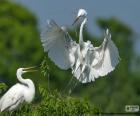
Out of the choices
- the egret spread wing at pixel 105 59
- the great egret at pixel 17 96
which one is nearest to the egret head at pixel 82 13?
the egret spread wing at pixel 105 59

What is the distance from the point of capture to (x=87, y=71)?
2019cm

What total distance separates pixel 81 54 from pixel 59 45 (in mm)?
564

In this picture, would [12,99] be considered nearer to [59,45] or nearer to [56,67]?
[59,45]

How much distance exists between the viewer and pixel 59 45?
19.7 meters

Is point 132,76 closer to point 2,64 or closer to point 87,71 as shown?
point 2,64

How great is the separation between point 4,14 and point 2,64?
15.0 m

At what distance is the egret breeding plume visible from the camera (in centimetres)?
1950

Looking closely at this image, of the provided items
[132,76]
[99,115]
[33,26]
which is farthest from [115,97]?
[33,26]

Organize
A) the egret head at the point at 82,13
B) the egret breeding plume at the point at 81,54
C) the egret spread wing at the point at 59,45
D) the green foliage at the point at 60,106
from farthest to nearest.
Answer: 1. the egret head at the point at 82,13
2. the egret breeding plume at the point at 81,54
3. the egret spread wing at the point at 59,45
4. the green foliage at the point at 60,106

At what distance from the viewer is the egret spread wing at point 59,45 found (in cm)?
1917

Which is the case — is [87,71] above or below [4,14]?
below

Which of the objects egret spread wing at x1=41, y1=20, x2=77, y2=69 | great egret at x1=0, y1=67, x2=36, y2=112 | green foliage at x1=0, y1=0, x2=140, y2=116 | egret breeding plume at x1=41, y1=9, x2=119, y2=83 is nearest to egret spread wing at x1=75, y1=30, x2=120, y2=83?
egret breeding plume at x1=41, y1=9, x2=119, y2=83

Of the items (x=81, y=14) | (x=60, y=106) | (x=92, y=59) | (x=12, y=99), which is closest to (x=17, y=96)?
(x=12, y=99)

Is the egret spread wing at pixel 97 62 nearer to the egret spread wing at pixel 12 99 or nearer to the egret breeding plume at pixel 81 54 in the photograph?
the egret breeding plume at pixel 81 54
